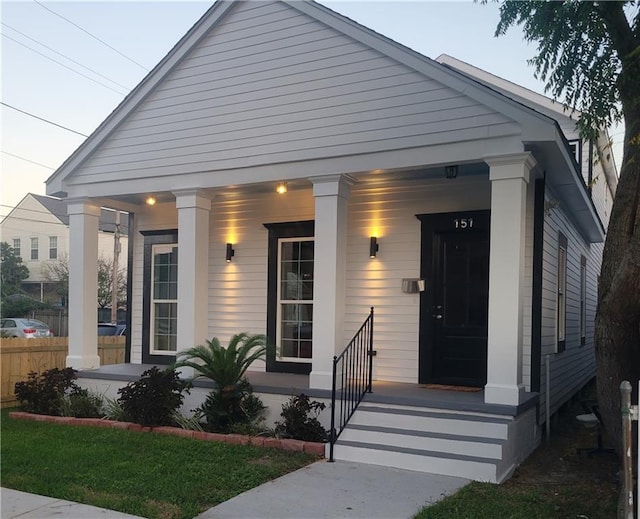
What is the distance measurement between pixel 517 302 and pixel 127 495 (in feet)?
13.3

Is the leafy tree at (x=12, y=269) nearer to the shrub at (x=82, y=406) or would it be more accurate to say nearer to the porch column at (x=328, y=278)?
the shrub at (x=82, y=406)

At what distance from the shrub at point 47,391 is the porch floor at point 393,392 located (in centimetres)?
38

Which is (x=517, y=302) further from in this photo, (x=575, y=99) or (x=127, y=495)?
(x=127, y=495)

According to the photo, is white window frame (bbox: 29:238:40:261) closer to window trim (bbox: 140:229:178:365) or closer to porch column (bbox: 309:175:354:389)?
window trim (bbox: 140:229:178:365)

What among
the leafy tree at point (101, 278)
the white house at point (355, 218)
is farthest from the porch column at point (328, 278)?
the leafy tree at point (101, 278)

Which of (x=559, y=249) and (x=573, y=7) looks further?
(x=559, y=249)

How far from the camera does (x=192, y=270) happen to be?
8.12 metres

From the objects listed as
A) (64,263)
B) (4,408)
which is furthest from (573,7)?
(64,263)

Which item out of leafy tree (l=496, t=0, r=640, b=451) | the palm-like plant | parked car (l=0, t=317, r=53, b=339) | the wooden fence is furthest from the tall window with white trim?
parked car (l=0, t=317, r=53, b=339)

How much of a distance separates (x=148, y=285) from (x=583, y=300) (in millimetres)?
8520

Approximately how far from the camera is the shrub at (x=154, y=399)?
7078 millimetres

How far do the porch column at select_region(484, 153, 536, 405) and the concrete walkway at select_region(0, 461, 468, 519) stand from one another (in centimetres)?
115

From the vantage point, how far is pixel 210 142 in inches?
Answer: 318

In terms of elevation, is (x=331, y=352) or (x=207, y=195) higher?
(x=207, y=195)
